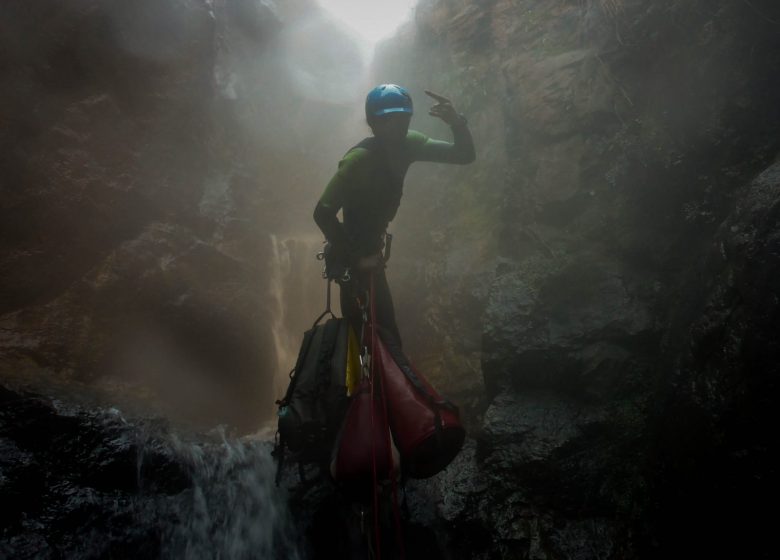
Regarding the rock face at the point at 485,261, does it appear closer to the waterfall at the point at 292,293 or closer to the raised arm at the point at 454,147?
the waterfall at the point at 292,293

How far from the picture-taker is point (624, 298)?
413cm

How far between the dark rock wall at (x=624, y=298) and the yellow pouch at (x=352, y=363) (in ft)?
5.64

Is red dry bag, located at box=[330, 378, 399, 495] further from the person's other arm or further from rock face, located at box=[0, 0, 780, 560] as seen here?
rock face, located at box=[0, 0, 780, 560]

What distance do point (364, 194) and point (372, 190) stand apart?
8cm

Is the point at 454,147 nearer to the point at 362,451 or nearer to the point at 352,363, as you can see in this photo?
the point at 352,363

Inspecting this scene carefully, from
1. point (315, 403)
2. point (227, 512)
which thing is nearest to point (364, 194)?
point (315, 403)

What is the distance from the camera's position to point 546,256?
16.0 ft

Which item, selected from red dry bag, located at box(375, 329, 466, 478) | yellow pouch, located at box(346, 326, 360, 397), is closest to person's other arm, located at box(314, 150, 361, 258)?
yellow pouch, located at box(346, 326, 360, 397)

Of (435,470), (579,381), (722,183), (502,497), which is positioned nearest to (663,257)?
(722,183)

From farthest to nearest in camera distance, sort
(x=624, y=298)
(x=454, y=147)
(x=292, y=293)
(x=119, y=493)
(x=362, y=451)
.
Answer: (x=292, y=293), (x=624, y=298), (x=454, y=147), (x=119, y=493), (x=362, y=451)

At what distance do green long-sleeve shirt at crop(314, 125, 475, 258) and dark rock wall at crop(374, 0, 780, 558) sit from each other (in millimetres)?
1861

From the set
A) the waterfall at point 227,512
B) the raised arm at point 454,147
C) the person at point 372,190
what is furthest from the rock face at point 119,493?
the raised arm at point 454,147

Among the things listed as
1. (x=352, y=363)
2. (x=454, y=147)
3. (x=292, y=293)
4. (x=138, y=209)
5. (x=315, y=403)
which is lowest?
(x=315, y=403)

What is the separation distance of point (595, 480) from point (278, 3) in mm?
12850
